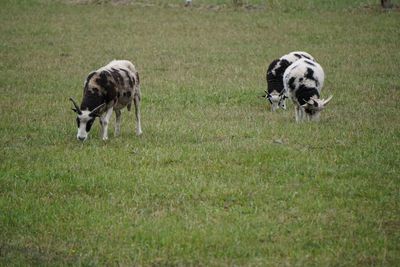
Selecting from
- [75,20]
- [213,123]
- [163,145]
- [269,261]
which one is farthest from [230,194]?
[75,20]

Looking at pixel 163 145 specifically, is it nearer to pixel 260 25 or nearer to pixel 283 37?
pixel 283 37

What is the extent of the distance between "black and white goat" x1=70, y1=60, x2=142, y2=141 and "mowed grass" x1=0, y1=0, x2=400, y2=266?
1.32ft

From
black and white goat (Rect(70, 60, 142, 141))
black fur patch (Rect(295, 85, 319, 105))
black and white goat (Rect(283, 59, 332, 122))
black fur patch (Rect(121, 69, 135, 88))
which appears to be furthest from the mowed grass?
black fur patch (Rect(121, 69, 135, 88))

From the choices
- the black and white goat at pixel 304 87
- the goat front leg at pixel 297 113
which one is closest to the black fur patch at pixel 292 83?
the black and white goat at pixel 304 87

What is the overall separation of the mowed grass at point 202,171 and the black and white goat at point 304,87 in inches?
21.0

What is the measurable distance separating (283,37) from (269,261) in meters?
21.9

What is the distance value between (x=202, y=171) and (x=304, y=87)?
17.2 ft

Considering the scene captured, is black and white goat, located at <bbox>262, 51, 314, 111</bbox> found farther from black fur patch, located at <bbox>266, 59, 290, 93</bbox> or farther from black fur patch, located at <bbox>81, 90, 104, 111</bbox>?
black fur patch, located at <bbox>81, 90, 104, 111</bbox>

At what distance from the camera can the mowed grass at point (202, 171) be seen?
817 centimetres

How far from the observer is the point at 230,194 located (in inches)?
392

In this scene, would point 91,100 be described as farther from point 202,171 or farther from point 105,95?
point 202,171

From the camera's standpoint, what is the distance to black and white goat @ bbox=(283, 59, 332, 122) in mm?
15165

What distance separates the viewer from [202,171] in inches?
436

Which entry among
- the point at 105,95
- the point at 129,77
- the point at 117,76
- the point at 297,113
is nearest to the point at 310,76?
the point at 297,113
